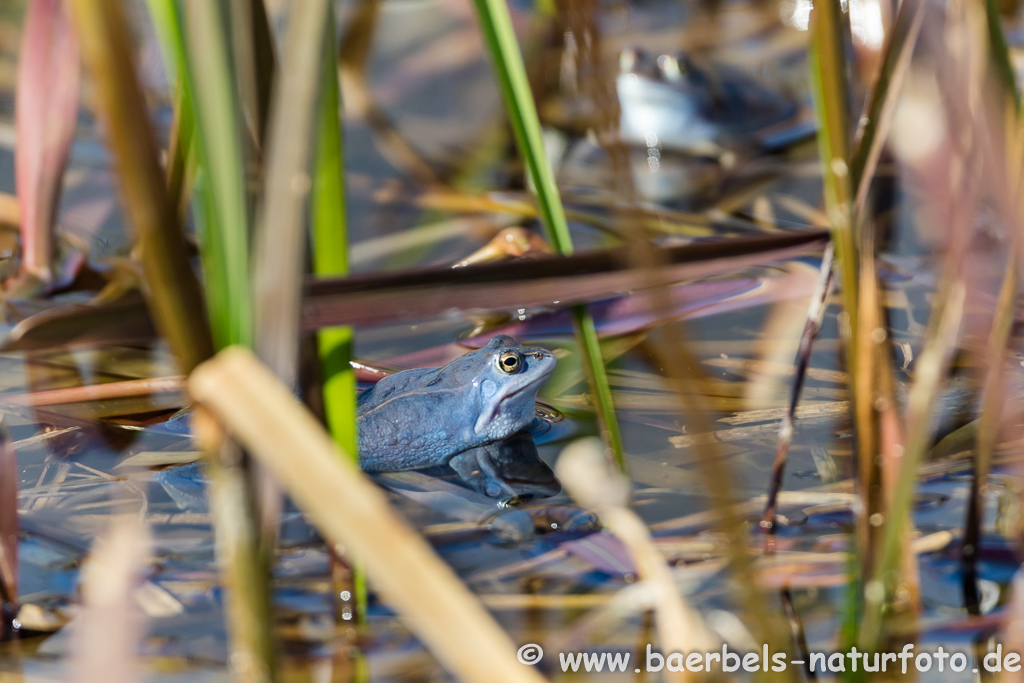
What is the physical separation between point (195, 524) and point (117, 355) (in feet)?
3.34

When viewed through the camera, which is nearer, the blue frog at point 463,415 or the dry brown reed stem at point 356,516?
the dry brown reed stem at point 356,516

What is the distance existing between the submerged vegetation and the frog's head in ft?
0.17

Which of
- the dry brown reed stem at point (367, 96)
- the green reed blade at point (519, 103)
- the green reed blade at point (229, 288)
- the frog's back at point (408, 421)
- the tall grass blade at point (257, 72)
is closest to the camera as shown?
the green reed blade at point (229, 288)

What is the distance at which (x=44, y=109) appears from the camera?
93.7 inches

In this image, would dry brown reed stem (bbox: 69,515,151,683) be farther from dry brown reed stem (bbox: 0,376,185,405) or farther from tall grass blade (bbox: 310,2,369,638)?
dry brown reed stem (bbox: 0,376,185,405)

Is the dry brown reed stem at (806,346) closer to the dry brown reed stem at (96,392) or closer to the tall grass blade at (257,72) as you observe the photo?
the tall grass blade at (257,72)

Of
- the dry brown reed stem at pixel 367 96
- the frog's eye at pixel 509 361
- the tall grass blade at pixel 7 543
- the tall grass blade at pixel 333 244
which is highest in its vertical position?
the dry brown reed stem at pixel 367 96

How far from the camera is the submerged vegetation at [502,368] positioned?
821mm

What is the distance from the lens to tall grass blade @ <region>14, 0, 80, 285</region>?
2285 mm

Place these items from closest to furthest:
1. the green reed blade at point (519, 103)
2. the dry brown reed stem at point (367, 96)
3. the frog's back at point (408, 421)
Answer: the green reed blade at point (519, 103), the frog's back at point (408, 421), the dry brown reed stem at point (367, 96)

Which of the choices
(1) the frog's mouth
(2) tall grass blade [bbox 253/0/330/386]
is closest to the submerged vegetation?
(2) tall grass blade [bbox 253/0/330/386]

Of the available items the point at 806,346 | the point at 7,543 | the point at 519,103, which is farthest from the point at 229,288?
the point at 806,346

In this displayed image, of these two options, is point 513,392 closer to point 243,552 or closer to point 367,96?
point 243,552

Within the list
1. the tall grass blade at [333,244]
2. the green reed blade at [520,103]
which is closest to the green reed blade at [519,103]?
the green reed blade at [520,103]
